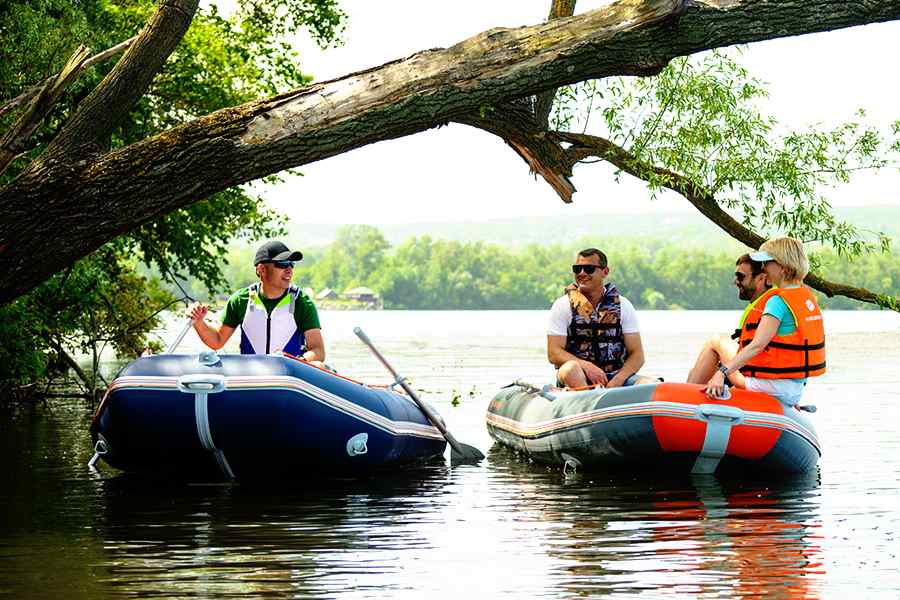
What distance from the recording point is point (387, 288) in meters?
124

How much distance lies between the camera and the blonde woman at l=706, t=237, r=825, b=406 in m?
9.45

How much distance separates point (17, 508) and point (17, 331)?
23.7 ft

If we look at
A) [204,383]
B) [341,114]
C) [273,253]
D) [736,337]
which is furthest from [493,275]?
[341,114]

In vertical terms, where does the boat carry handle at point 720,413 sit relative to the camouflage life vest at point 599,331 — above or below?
below

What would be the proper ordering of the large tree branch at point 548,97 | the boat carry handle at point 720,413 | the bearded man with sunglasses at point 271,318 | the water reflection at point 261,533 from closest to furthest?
1. the water reflection at point 261,533
2. the boat carry handle at point 720,413
3. the bearded man with sunglasses at point 271,318
4. the large tree branch at point 548,97

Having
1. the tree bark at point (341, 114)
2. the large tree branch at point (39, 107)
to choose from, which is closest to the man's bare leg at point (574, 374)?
the tree bark at point (341, 114)

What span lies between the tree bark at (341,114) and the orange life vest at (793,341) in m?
1.73

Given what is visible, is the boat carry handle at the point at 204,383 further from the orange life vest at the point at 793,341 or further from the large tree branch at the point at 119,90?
the orange life vest at the point at 793,341

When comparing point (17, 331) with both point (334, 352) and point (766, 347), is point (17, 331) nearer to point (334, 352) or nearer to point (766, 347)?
point (766, 347)

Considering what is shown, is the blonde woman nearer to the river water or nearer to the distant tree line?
the river water

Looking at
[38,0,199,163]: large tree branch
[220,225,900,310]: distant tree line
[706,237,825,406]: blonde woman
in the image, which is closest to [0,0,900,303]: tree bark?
[38,0,199,163]: large tree branch

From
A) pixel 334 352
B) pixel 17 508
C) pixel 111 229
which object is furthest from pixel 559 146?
pixel 334 352

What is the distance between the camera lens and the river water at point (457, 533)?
645 centimetres

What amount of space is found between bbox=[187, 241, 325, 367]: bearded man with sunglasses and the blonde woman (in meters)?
2.63
